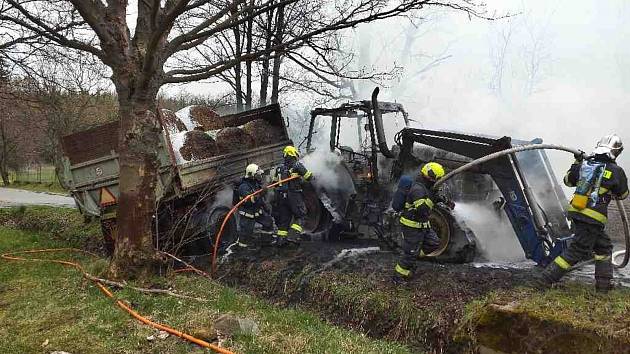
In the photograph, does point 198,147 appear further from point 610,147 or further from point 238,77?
point 610,147

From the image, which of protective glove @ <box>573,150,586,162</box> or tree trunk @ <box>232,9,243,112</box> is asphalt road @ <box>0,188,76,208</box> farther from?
protective glove @ <box>573,150,586,162</box>

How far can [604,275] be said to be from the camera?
187 inches

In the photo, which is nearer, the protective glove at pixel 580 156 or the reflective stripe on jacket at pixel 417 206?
the protective glove at pixel 580 156

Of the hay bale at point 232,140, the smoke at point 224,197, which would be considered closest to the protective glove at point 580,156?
the smoke at point 224,197

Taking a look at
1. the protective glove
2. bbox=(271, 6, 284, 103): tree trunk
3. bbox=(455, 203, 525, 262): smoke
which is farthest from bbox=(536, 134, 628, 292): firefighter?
bbox=(271, 6, 284, 103): tree trunk

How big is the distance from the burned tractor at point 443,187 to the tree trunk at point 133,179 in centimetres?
337

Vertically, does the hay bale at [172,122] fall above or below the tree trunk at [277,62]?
below

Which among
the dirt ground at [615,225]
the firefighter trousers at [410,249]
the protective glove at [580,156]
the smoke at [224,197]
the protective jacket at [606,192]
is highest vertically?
the protective glove at [580,156]

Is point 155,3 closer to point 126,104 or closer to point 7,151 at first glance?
point 126,104

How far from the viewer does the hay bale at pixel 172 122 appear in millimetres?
8049

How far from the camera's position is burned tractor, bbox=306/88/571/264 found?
5.86 meters

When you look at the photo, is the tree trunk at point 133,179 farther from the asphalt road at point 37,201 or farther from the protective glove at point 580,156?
the asphalt road at point 37,201

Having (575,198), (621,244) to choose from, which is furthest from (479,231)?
(621,244)

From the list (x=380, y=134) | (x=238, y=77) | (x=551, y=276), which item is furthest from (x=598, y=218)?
(x=238, y=77)
